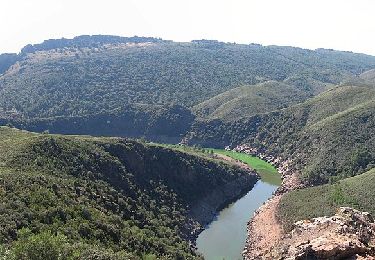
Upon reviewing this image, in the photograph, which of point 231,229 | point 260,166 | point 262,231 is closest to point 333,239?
point 262,231

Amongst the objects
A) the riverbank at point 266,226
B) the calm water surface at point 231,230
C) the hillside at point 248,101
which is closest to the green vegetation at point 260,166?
the riverbank at point 266,226

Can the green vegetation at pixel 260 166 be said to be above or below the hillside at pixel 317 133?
below

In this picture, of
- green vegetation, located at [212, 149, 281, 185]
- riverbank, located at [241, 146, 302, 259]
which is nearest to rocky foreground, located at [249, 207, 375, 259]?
riverbank, located at [241, 146, 302, 259]

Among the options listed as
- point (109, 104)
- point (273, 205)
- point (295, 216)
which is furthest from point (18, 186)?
point (109, 104)

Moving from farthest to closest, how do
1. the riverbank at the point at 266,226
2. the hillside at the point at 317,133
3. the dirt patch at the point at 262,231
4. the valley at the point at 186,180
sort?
the hillside at the point at 317,133
the riverbank at the point at 266,226
the dirt patch at the point at 262,231
the valley at the point at 186,180

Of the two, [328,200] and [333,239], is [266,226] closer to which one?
[328,200]

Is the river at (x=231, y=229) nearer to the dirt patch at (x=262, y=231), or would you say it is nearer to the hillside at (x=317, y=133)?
the dirt patch at (x=262, y=231)
